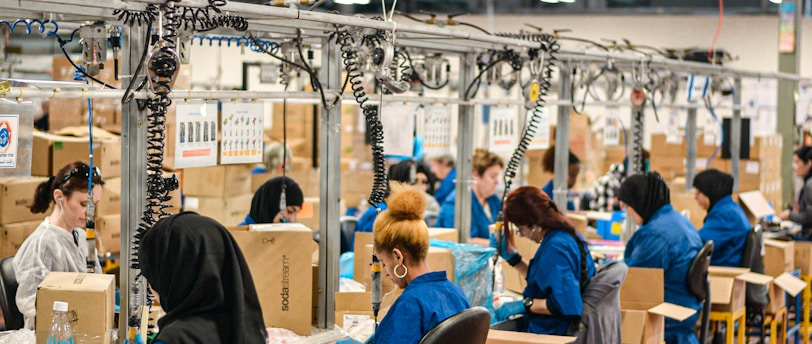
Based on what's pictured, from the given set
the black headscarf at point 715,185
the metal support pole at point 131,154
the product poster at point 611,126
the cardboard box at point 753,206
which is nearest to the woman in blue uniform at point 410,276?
the metal support pole at point 131,154

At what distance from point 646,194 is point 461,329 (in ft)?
9.18

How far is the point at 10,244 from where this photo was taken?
552cm

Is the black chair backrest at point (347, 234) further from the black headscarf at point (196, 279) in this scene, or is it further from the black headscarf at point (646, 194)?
the black headscarf at point (196, 279)

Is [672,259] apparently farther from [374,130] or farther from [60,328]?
[60,328]

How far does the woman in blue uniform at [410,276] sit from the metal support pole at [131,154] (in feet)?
2.50

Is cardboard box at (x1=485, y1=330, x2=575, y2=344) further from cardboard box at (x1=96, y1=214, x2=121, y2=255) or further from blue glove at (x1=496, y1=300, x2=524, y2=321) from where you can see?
cardboard box at (x1=96, y1=214, x2=121, y2=255)

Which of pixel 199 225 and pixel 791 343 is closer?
pixel 199 225

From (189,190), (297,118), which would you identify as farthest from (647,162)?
(297,118)

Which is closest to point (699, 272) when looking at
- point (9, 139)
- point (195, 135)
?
point (195, 135)

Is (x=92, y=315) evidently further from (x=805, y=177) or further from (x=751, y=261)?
(x=805, y=177)

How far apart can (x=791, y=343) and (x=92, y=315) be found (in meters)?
6.04

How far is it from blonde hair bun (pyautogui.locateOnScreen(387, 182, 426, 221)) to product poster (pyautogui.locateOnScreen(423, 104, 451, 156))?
62.5 inches

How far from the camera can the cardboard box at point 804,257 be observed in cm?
707

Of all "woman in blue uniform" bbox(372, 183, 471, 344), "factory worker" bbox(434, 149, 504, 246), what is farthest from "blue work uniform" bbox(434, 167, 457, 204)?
"woman in blue uniform" bbox(372, 183, 471, 344)
